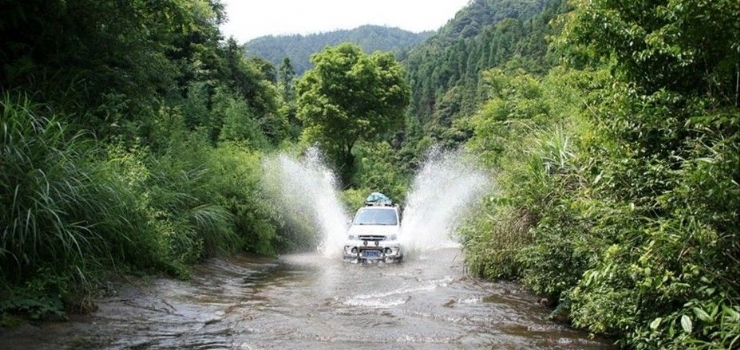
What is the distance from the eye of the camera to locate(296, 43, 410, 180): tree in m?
34.2

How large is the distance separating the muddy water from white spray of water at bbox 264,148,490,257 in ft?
17.9

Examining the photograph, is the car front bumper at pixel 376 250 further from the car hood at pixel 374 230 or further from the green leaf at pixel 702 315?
the green leaf at pixel 702 315

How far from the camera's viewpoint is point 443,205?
2311 centimetres

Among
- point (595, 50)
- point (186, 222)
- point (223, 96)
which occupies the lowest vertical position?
point (186, 222)

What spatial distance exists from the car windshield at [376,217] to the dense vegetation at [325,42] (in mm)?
111854

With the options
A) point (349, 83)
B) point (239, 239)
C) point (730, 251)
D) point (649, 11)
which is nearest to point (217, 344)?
point (730, 251)

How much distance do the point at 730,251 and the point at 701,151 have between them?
0.88 m

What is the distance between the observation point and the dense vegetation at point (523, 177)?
4703mm

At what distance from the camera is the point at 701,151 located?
4.96 meters

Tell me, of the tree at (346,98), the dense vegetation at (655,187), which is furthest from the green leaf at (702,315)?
the tree at (346,98)

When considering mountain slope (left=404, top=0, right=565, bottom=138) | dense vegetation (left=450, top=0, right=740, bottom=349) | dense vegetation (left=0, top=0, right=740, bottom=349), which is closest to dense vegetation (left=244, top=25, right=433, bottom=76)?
mountain slope (left=404, top=0, right=565, bottom=138)

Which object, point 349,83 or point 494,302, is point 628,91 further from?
point 349,83

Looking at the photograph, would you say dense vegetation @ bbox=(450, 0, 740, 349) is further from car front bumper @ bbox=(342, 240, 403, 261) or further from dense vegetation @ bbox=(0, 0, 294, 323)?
car front bumper @ bbox=(342, 240, 403, 261)

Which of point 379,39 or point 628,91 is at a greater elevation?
point 379,39
